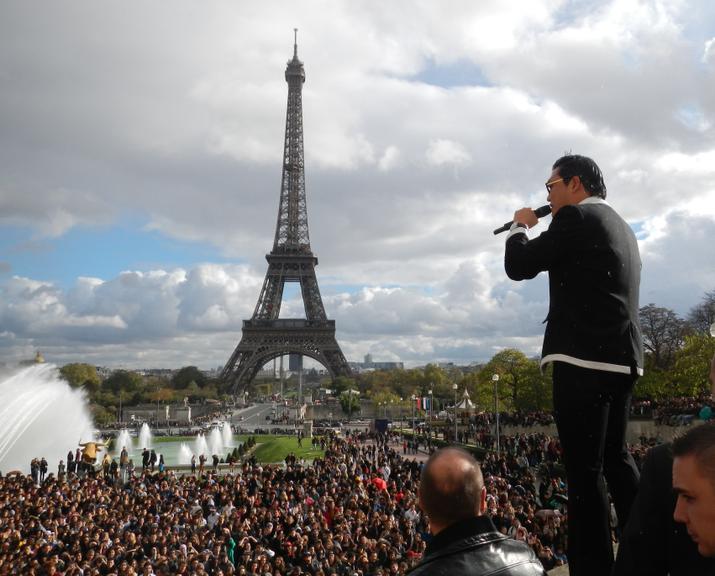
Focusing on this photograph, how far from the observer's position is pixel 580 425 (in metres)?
3.47

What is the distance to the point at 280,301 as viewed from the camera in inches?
3565

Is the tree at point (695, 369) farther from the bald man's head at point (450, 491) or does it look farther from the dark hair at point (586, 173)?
the bald man's head at point (450, 491)

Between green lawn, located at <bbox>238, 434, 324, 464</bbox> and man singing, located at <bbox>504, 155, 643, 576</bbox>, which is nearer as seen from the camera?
man singing, located at <bbox>504, 155, 643, 576</bbox>

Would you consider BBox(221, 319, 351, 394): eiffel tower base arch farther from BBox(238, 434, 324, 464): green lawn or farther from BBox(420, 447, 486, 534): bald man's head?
BBox(420, 447, 486, 534): bald man's head

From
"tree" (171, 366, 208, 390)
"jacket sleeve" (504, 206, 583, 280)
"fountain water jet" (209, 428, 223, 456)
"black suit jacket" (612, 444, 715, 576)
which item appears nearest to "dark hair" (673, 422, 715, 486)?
"black suit jacket" (612, 444, 715, 576)

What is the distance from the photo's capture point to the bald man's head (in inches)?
97.1

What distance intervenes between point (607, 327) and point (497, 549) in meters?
1.68

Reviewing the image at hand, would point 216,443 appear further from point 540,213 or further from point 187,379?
point 187,379

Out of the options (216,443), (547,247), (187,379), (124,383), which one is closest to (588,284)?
(547,247)

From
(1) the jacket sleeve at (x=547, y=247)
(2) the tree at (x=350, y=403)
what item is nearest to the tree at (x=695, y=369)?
(1) the jacket sleeve at (x=547, y=247)

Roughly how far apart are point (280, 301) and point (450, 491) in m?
88.9

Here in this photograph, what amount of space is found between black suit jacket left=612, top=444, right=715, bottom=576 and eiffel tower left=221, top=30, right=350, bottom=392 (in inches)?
3376

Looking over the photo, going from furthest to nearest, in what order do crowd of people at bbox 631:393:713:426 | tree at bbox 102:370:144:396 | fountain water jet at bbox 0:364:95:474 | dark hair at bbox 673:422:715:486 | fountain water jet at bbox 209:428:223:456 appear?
tree at bbox 102:370:144:396 < fountain water jet at bbox 209:428:223:456 < fountain water jet at bbox 0:364:95:474 < crowd of people at bbox 631:393:713:426 < dark hair at bbox 673:422:715:486

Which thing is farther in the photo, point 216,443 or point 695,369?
point 216,443
